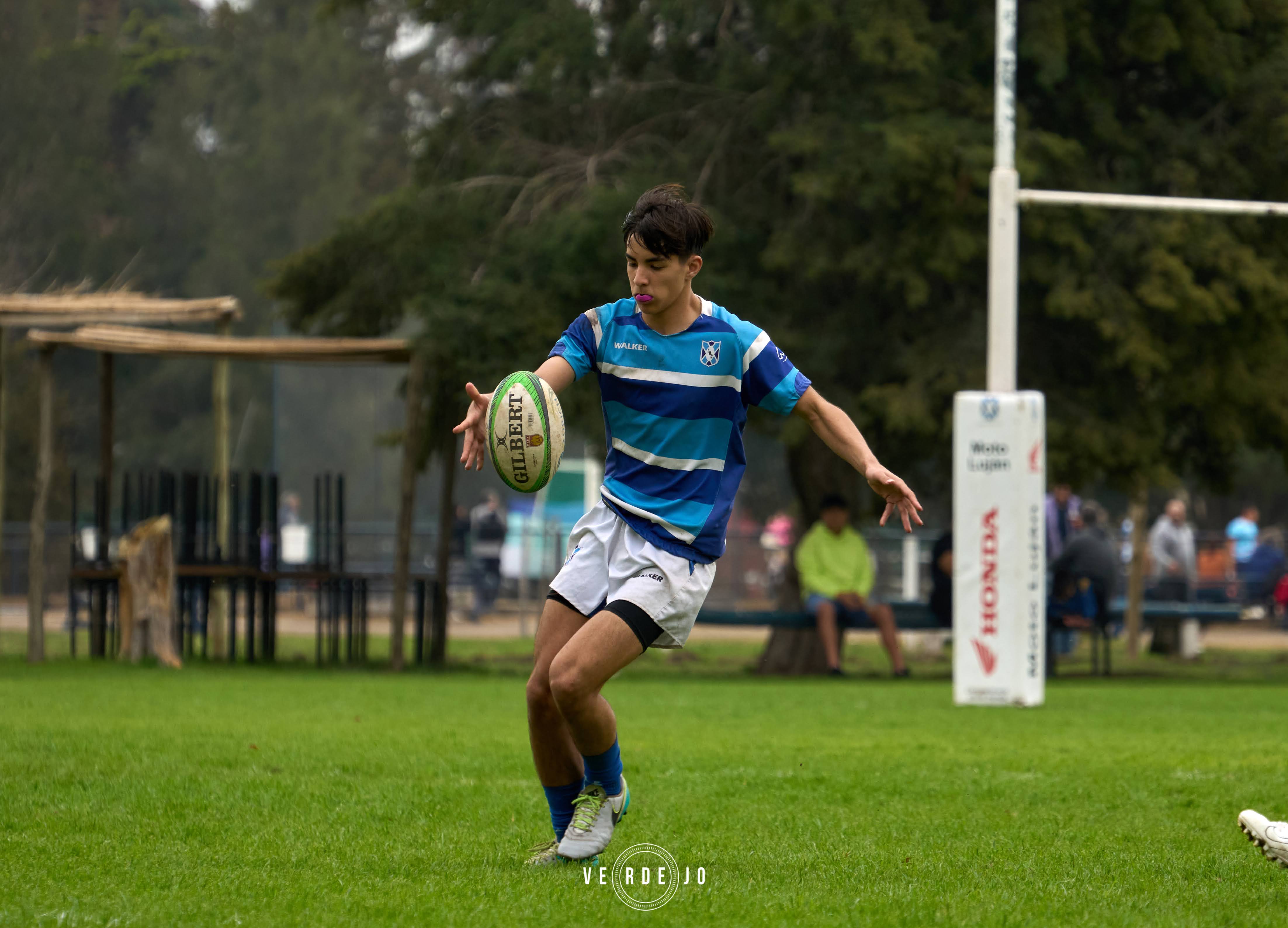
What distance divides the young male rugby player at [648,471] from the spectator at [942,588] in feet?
41.5

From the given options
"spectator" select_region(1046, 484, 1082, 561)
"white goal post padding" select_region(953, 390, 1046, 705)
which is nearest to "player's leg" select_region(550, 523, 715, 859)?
"white goal post padding" select_region(953, 390, 1046, 705)

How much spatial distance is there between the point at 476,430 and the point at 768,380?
1.04 metres

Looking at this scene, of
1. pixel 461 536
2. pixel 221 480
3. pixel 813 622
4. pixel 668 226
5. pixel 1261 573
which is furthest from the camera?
pixel 461 536

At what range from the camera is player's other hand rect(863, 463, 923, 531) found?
206 inches

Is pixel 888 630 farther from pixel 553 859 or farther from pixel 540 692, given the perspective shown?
pixel 540 692

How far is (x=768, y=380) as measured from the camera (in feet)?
18.5

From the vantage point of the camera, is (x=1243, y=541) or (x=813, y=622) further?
(x=1243, y=541)

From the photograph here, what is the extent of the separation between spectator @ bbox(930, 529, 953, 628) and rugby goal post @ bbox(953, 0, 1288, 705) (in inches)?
170

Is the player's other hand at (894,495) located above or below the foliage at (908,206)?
below

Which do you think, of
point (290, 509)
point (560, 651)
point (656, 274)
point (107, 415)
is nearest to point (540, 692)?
point (560, 651)

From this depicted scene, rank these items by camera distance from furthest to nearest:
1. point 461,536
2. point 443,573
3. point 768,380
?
Result: point 461,536
point 443,573
point 768,380

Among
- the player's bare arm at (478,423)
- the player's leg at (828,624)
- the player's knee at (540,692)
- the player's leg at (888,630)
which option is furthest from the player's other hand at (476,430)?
the player's leg at (888,630)

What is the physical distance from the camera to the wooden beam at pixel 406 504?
17.1 m

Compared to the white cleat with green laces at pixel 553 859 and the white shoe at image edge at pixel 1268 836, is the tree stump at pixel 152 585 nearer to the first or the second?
the white cleat with green laces at pixel 553 859
